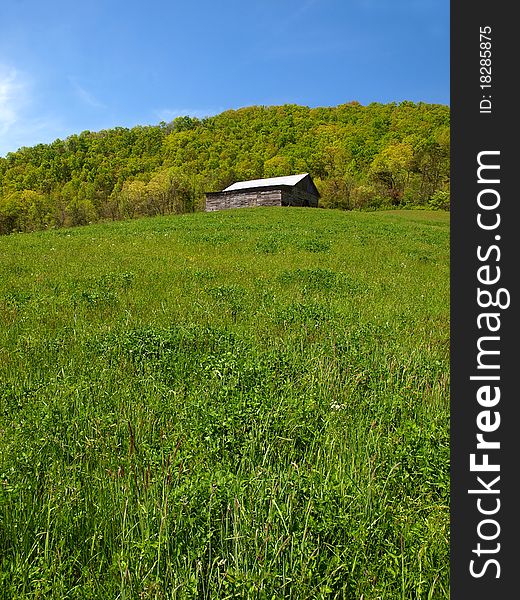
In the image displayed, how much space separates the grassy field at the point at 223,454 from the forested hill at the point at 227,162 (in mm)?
66523

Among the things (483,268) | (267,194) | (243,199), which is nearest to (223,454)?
(483,268)

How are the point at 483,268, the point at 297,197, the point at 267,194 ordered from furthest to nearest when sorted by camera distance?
1. the point at 297,197
2. the point at 267,194
3. the point at 483,268

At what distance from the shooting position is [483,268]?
1.97 meters

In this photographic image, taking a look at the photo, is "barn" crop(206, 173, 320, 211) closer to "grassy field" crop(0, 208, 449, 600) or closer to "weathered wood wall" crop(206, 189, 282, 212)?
"weathered wood wall" crop(206, 189, 282, 212)

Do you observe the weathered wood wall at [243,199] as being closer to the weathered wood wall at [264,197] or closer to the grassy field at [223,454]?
the weathered wood wall at [264,197]

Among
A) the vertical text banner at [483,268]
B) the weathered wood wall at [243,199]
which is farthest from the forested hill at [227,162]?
the vertical text banner at [483,268]

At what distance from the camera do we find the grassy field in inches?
78.4

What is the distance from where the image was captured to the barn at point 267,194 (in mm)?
55406

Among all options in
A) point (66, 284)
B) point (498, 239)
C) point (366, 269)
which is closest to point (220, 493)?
point (498, 239)

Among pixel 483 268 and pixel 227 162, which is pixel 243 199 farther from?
pixel 227 162

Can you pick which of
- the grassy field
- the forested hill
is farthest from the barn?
the grassy field

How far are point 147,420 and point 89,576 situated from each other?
4.71 ft

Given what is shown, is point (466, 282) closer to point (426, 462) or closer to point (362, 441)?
point (426, 462)

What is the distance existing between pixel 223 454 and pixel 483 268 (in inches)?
84.6
